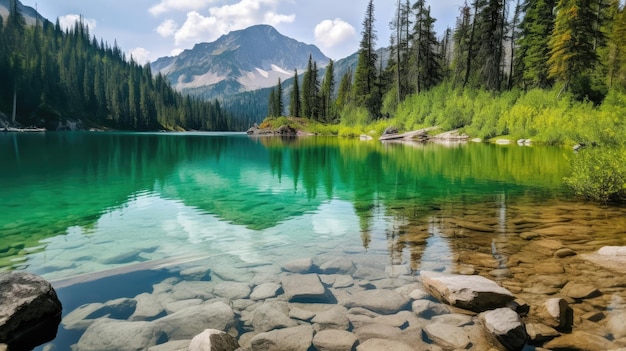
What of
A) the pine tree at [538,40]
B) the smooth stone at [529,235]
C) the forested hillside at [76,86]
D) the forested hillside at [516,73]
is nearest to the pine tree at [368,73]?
the forested hillside at [516,73]

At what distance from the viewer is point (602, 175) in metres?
11.1

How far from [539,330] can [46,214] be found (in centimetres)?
1214

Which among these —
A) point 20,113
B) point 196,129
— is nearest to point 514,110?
point 20,113

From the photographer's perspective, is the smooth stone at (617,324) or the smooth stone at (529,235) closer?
the smooth stone at (617,324)

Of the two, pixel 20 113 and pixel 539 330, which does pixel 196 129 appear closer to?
pixel 20 113

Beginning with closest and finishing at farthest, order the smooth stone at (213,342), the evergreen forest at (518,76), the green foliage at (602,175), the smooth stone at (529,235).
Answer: the smooth stone at (213,342) → the smooth stone at (529,235) → the green foliage at (602,175) → the evergreen forest at (518,76)

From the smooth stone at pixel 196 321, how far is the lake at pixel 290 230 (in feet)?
0.87

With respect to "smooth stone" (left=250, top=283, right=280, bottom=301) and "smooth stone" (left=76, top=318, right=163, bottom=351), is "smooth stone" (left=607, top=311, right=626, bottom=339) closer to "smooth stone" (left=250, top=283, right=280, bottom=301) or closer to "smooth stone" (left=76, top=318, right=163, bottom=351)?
"smooth stone" (left=250, top=283, right=280, bottom=301)

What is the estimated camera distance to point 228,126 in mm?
199000

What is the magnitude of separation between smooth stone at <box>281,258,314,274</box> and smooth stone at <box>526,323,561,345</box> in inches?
136

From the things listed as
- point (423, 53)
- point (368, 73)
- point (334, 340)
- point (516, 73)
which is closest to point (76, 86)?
point (368, 73)

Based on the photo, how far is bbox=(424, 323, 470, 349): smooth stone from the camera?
13.7ft

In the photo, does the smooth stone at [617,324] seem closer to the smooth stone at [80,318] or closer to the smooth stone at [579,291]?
the smooth stone at [579,291]

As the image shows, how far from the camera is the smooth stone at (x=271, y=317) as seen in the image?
15.5 ft
